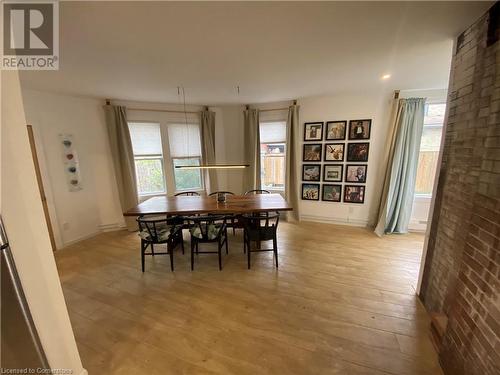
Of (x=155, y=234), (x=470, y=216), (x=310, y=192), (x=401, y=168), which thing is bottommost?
(x=155, y=234)

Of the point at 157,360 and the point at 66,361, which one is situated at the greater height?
the point at 66,361

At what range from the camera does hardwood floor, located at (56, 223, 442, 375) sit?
1521mm

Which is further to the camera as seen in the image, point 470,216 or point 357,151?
point 357,151

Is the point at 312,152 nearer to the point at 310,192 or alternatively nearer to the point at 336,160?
the point at 336,160

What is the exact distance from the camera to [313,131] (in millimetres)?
4078

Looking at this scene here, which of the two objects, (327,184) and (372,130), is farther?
(327,184)

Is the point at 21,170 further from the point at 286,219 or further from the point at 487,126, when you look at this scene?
the point at 286,219

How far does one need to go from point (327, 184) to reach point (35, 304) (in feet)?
13.8

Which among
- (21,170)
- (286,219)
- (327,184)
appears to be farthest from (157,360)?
(327,184)

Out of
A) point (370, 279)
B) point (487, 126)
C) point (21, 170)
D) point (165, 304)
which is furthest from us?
point (370, 279)

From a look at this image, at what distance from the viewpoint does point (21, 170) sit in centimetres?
105

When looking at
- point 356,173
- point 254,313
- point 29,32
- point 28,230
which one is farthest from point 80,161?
point 356,173

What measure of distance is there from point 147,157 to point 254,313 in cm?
367

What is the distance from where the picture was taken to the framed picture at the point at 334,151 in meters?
3.94
